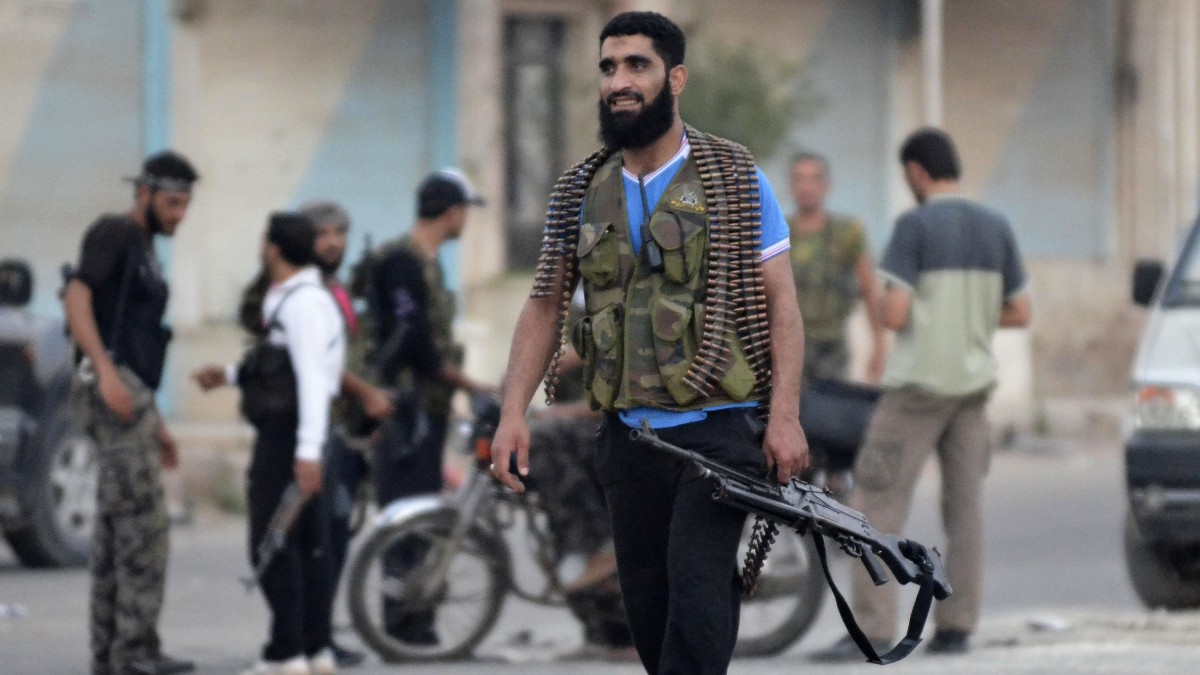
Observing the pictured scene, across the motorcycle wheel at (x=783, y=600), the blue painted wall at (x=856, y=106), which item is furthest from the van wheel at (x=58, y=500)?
the blue painted wall at (x=856, y=106)

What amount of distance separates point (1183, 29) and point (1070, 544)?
9308mm

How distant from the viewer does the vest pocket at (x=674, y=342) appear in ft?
15.3

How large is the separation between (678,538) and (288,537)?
2521 mm

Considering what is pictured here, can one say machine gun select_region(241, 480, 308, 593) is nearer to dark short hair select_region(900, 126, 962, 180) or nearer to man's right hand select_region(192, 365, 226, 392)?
man's right hand select_region(192, 365, 226, 392)

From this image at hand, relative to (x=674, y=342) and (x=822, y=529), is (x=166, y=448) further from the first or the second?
(x=822, y=529)

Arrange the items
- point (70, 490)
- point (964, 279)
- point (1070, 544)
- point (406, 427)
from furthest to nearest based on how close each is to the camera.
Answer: point (1070, 544), point (70, 490), point (406, 427), point (964, 279)

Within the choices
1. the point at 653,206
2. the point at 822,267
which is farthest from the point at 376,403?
the point at 653,206

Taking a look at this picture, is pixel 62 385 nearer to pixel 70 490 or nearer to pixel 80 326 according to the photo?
pixel 70 490

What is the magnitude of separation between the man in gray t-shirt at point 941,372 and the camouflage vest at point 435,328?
65.5 inches

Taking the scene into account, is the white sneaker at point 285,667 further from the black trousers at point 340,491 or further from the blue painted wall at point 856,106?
the blue painted wall at point 856,106

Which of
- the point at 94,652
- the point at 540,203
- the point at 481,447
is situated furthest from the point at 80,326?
Answer: the point at 540,203

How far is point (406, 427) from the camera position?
7949 mm

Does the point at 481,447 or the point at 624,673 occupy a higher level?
the point at 481,447

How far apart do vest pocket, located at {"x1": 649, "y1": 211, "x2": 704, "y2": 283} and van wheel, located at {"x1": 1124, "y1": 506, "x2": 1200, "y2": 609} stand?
13.8 feet
